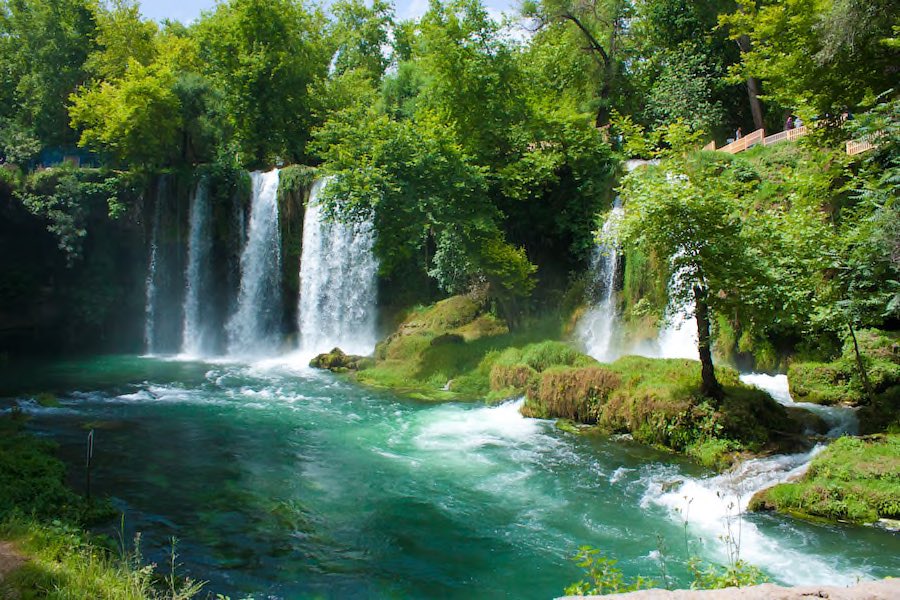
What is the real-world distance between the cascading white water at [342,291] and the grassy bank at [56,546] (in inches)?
Answer: 552

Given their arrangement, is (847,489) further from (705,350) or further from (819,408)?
(819,408)

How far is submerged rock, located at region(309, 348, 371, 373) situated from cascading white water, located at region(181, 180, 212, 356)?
25.7ft

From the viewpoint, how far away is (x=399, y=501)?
10.4 metres

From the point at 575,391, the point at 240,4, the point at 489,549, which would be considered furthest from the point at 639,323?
the point at 240,4

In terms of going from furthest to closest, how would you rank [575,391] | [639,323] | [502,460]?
[639,323] < [575,391] < [502,460]

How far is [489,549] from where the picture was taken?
8672mm

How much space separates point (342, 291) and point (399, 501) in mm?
15796

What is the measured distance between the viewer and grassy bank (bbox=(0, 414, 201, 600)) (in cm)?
578

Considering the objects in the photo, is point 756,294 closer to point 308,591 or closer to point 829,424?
point 829,424

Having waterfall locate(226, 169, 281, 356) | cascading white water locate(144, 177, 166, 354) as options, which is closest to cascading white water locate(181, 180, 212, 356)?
cascading white water locate(144, 177, 166, 354)

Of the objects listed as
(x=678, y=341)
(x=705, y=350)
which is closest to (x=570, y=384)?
(x=705, y=350)

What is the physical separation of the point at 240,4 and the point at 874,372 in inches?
1200

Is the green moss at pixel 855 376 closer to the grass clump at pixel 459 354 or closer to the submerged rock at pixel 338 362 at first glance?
the grass clump at pixel 459 354

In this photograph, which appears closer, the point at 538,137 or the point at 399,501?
the point at 399,501
